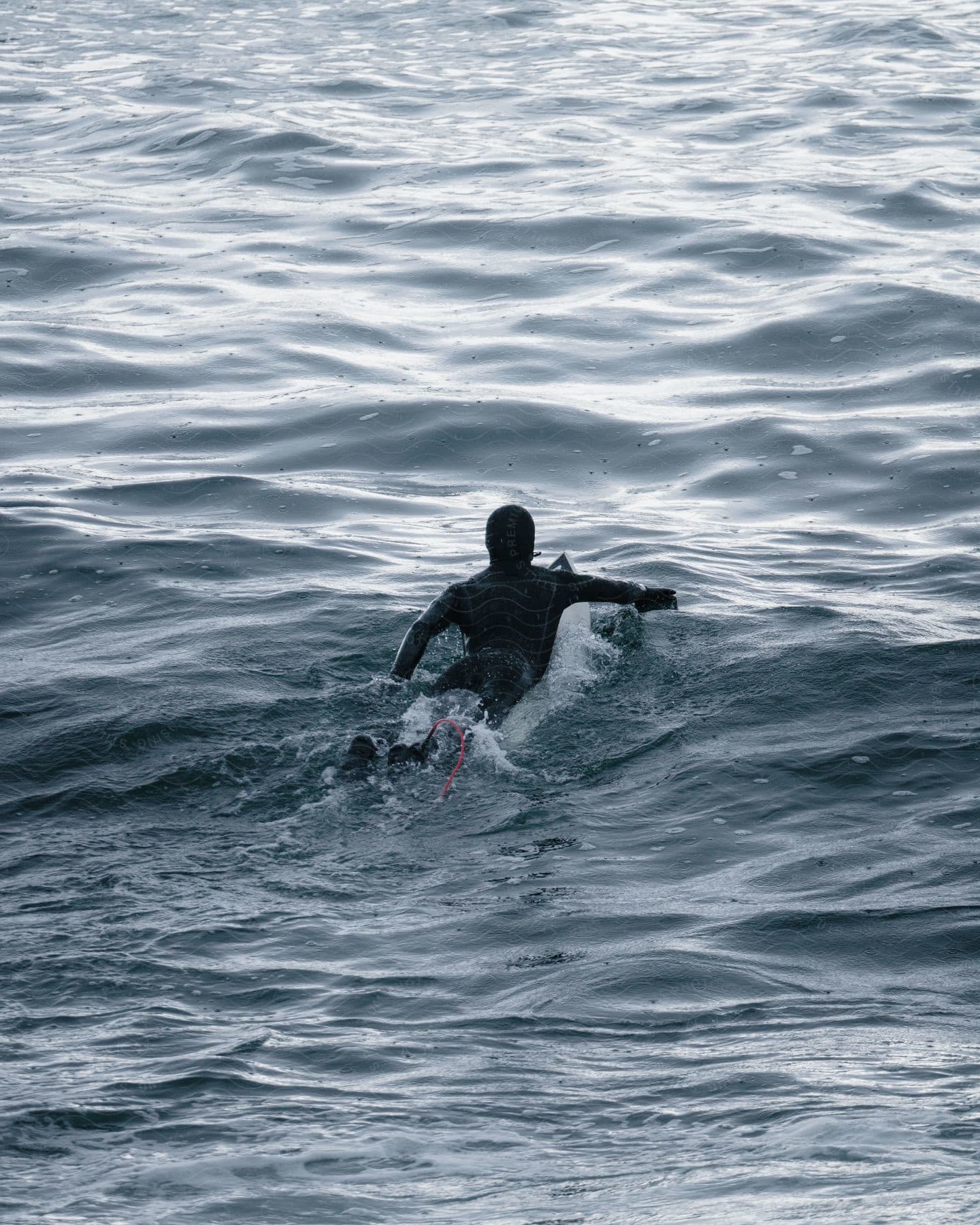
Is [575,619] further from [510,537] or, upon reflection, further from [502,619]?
[510,537]

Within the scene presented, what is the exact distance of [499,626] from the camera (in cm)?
1120

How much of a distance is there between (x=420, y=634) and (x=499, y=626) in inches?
22.1

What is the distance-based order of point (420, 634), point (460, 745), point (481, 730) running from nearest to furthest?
point (460, 745) → point (481, 730) → point (420, 634)

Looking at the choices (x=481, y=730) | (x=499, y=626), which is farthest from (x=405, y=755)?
(x=499, y=626)

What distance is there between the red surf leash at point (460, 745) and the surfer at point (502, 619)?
2.52ft

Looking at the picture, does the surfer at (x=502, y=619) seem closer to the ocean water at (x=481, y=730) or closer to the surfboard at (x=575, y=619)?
the ocean water at (x=481, y=730)

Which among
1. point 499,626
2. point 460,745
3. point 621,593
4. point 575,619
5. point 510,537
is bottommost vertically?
point 460,745

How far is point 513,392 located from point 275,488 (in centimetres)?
384

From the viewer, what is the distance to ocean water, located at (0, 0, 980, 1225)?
6.35 meters

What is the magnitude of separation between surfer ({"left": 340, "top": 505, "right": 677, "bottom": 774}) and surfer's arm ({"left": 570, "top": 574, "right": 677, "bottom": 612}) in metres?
0.04

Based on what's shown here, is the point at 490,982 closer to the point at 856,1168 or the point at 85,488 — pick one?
the point at 856,1168

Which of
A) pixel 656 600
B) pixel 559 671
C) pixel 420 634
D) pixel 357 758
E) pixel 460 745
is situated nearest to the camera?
pixel 357 758

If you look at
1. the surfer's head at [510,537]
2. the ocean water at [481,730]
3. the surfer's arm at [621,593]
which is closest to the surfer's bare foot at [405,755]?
the ocean water at [481,730]

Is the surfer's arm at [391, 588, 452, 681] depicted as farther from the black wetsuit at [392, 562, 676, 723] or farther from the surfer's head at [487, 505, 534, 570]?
the surfer's head at [487, 505, 534, 570]
